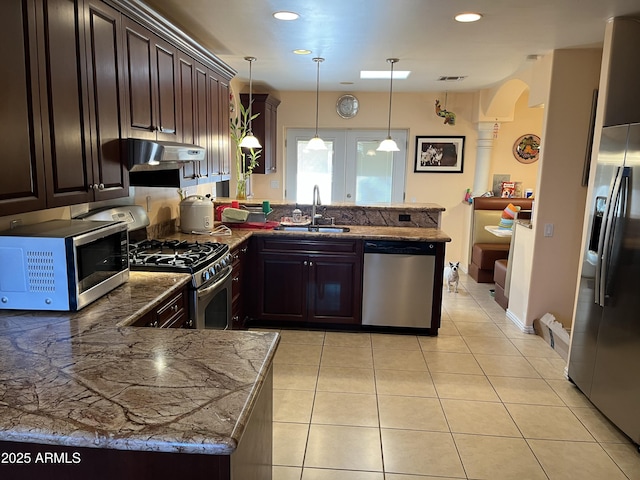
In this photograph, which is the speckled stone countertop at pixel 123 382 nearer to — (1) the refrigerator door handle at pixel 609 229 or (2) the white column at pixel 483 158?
(1) the refrigerator door handle at pixel 609 229

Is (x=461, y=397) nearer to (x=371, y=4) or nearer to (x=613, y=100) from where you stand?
(x=613, y=100)

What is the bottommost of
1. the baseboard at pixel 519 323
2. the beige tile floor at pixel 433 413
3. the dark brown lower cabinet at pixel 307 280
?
the beige tile floor at pixel 433 413

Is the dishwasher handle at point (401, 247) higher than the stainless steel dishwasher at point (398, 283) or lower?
higher

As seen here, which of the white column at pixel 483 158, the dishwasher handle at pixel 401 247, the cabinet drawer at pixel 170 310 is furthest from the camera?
the white column at pixel 483 158

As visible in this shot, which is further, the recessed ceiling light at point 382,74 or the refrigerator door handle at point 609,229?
the recessed ceiling light at point 382,74

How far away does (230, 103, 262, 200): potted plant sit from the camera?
16.6 ft

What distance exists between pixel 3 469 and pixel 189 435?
53cm

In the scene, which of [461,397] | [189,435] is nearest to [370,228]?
[461,397]

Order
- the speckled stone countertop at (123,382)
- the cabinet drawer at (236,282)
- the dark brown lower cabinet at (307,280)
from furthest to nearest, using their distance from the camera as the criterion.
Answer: the dark brown lower cabinet at (307,280) < the cabinet drawer at (236,282) < the speckled stone countertop at (123,382)

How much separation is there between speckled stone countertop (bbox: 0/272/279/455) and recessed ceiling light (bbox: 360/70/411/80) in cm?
404

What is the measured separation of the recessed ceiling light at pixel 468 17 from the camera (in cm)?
292

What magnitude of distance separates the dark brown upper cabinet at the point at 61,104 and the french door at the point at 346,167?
4.49 meters

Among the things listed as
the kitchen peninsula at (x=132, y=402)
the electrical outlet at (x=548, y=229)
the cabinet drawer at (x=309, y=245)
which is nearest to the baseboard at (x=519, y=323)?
the electrical outlet at (x=548, y=229)

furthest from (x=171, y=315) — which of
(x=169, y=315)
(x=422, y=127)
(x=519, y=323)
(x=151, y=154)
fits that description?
(x=422, y=127)
